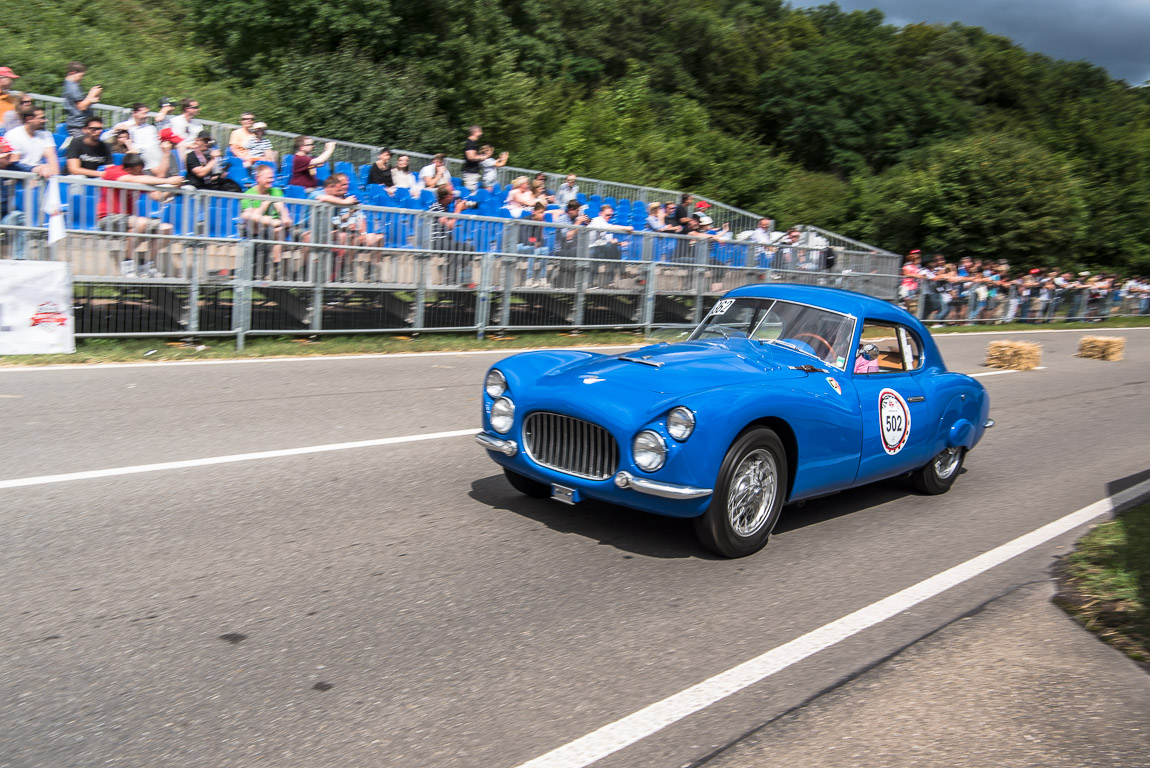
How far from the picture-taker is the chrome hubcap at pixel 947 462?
7.60m

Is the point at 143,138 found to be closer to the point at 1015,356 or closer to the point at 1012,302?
the point at 1015,356

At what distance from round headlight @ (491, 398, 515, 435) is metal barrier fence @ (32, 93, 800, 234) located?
450 inches

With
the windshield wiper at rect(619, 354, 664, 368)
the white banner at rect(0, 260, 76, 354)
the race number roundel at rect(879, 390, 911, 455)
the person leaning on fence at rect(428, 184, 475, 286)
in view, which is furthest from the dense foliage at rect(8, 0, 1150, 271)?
the race number roundel at rect(879, 390, 911, 455)

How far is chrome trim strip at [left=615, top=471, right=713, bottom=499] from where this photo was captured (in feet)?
16.9

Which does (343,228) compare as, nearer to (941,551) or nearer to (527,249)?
(527,249)

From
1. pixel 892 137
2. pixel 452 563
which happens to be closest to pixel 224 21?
pixel 452 563

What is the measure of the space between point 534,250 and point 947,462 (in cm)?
875

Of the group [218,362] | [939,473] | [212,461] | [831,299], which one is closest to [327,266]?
[218,362]

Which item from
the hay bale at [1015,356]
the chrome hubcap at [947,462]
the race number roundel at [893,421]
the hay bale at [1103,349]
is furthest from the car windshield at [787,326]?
the hay bale at [1103,349]

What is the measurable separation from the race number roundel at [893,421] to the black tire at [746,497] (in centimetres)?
114

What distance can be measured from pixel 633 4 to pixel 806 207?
1700cm

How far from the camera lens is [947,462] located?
7.72 m

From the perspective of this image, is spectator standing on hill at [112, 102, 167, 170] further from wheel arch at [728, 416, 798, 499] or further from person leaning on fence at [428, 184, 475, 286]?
wheel arch at [728, 416, 798, 499]

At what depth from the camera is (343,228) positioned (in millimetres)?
12828
